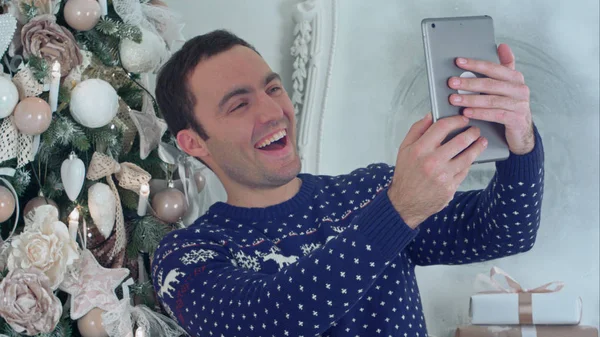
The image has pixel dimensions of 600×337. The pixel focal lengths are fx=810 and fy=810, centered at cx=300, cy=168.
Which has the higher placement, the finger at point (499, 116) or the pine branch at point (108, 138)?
the finger at point (499, 116)

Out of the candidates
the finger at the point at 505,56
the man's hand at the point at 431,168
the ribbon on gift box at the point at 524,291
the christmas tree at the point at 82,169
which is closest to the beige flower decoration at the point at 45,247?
the christmas tree at the point at 82,169

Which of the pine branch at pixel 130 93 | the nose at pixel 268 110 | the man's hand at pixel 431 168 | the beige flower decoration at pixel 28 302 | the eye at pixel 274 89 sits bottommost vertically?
the beige flower decoration at pixel 28 302

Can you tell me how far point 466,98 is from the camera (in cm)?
111

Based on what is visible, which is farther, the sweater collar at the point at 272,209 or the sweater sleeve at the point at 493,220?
the sweater collar at the point at 272,209

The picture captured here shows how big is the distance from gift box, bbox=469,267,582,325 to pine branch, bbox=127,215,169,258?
82cm

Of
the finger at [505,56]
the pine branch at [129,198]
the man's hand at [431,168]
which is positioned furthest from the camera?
the pine branch at [129,198]

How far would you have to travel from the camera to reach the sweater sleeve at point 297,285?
1.08 m

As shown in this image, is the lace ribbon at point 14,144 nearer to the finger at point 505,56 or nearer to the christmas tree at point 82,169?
the christmas tree at point 82,169

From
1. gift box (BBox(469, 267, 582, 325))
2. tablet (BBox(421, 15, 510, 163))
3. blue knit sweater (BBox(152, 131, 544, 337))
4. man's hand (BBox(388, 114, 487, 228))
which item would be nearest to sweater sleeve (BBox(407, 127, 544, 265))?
blue knit sweater (BBox(152, 131, 544, 337))

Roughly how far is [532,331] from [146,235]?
3.17ft

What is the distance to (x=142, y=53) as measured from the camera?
6.08 ft

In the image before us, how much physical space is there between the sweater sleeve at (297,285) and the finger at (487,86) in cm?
18

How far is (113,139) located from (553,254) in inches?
54.9

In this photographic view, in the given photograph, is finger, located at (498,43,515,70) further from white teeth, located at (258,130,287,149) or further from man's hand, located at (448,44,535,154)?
white teeth, located at (258,130,287,149)
